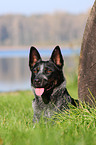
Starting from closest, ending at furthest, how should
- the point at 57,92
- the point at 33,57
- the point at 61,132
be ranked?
the point at 61,132, the point at 57,92, the point at 33,57

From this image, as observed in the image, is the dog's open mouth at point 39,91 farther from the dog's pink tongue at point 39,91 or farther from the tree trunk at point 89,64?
the tree trunk at point 89,64

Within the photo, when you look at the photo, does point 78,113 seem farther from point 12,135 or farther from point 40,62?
point 12,135

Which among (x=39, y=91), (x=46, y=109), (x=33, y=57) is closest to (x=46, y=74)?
(x=39, y=91)

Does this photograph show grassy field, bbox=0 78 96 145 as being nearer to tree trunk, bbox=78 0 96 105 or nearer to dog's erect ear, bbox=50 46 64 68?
tree trunk, bbox=78 0 96 105

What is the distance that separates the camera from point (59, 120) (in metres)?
5.03

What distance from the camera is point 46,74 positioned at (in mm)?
4941

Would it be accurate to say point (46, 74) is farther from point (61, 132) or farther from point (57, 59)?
point (61, 132)

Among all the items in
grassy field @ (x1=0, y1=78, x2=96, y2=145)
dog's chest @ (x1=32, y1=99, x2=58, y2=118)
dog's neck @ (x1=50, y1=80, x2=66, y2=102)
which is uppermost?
dog's neck @ (x1=50, y1=80, x2=66, y2=102)

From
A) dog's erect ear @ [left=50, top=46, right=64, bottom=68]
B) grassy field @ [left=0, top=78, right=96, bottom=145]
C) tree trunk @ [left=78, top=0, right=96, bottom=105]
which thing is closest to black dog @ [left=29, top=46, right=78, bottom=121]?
dog's erect ear @ [left=50, top=46, right=64, bottom=68]

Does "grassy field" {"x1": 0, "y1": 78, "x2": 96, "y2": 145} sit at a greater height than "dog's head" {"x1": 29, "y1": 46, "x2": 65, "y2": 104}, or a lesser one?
lesser

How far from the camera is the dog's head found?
4.91m

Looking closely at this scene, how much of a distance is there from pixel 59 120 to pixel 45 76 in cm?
81

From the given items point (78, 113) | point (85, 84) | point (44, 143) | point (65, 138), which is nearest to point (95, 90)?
point (85, 84)

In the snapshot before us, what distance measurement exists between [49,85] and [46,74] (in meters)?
0.20
